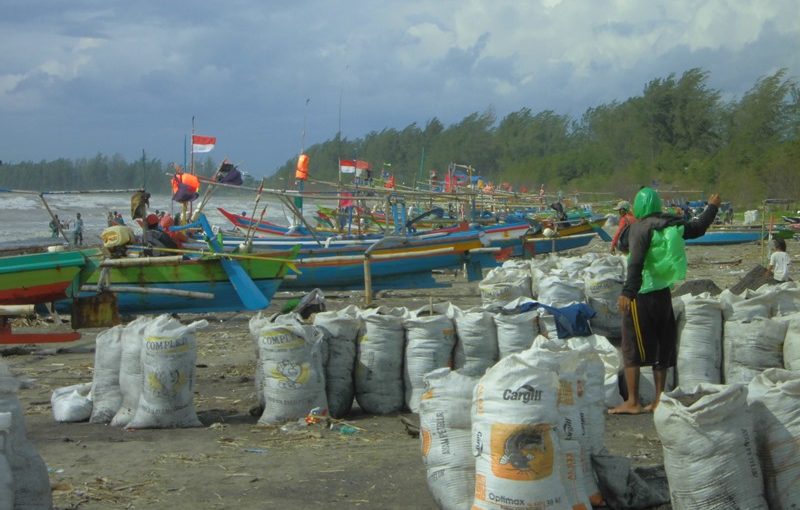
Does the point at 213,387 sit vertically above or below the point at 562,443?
below

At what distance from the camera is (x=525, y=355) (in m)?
4.45

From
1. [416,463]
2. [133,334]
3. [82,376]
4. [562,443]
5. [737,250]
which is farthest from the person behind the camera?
[737,250]

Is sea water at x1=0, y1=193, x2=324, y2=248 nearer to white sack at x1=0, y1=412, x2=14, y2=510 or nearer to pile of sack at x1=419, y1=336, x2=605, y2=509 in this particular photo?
pile of sack at x1=419, y1=336, x2=605, y2=509

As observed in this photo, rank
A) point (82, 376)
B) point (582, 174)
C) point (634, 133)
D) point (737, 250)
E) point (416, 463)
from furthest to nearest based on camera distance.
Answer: point (582, 174), point (634, 133), point (737, 250), point (82, 376), point (416, 463)

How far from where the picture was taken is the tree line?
49500mm

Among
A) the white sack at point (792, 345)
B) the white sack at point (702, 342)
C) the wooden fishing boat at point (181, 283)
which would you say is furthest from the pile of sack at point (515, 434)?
the wooden fishing boat at point (181, 283)

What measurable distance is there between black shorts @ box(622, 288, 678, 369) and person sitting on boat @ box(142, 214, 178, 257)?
903cm

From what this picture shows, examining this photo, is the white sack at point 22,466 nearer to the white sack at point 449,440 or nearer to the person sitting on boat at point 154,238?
the white sack at point 449,440

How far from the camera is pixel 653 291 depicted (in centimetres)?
658

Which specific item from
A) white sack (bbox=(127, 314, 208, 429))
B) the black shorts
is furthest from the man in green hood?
white sack (bbox=(127, 314, 208, 429))

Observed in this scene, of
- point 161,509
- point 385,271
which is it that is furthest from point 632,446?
point 385,271

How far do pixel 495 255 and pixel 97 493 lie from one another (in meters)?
12.5

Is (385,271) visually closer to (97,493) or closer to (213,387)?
(213,387)

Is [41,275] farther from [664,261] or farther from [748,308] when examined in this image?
[748,308]
